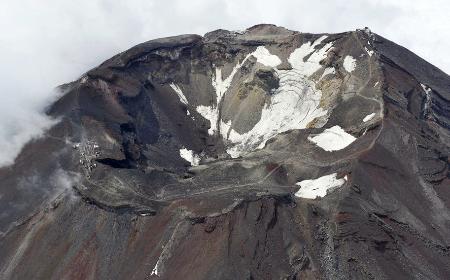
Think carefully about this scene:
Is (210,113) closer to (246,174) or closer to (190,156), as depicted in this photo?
(190,156)

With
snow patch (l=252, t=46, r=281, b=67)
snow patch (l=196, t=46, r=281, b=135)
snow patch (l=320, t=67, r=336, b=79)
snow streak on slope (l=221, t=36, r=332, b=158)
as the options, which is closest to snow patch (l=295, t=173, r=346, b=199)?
snow streak on slope (l=221, t=36, r=332, b=158)

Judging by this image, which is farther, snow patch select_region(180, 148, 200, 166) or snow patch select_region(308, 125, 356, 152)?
snow patch select_region(180, 148, 200, 166)

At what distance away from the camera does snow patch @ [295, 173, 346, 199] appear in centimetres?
5259

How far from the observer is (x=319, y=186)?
53469mm

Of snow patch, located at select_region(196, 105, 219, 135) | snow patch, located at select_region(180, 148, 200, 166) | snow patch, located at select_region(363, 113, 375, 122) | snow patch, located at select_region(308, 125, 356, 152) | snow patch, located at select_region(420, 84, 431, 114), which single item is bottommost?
snow patch, located at select_region(180, 148, 200, 166)

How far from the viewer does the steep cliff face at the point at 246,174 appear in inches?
1902

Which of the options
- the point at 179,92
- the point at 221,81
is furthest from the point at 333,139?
the point at 179,92

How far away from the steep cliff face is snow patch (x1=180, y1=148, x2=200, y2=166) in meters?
0.23

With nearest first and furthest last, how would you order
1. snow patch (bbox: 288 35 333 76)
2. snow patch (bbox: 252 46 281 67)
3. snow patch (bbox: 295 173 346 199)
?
snow patch (bbox: 295 173 346 199) < snow patch (bbox: 288 35 333 76) < snow patch (bbox: 252 46 281 67)

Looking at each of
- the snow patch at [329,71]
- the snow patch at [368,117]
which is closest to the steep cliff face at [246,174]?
the snow patch at [368,117]

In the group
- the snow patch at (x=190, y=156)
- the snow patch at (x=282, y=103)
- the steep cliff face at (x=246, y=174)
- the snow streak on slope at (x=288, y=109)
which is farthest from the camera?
the snow patch at (x=282, y=103)

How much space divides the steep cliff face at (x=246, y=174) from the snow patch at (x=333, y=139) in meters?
0.15

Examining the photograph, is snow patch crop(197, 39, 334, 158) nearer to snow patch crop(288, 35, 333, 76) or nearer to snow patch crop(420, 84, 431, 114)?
snow patch crop(288, 35, 333, 76)

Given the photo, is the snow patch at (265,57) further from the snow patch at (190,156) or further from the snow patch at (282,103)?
the snow patch at (190,156)
